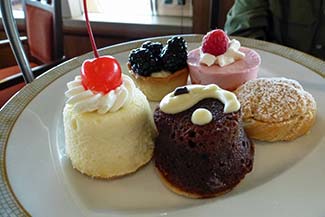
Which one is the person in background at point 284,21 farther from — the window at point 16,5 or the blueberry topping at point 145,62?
the window at point 16,5

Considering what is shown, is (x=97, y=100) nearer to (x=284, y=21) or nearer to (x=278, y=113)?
(x=278, y=113)

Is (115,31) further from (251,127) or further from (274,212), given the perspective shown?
(274,212)

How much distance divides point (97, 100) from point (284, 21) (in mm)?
1040

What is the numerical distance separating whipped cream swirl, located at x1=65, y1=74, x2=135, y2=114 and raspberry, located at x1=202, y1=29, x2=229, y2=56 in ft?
1.24

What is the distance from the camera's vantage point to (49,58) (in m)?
1.91

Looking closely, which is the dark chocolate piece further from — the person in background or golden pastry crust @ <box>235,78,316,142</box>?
the person in background

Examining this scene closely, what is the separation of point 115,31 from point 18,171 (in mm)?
1509

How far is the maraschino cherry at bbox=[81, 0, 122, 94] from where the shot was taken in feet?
2.98

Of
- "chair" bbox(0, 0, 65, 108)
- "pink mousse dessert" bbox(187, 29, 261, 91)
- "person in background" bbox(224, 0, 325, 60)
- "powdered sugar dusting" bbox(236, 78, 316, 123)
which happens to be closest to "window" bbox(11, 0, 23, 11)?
"chair" bbox(0, 0, 65, 108)

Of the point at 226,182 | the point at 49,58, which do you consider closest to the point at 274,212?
the point at 226,182

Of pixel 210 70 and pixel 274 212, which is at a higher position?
pixel 210 70

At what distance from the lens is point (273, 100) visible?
3.41 feet

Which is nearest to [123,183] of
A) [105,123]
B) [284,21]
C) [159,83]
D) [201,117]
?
[105,123]

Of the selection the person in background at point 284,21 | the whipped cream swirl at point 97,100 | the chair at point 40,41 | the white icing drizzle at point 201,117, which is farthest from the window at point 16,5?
the white icing drizzle at point 201,117
